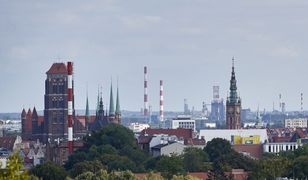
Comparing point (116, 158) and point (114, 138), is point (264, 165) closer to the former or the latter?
point (116, 158)

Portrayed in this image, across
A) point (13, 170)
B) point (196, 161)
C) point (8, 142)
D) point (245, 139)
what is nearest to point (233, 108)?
point (245, 139)

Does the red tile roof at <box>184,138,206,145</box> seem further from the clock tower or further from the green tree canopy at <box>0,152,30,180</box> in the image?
the green tree canopy at <box>0,152,30,180</box>

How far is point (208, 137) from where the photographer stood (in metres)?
123

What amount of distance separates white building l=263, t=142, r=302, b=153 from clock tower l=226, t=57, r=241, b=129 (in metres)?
9.77

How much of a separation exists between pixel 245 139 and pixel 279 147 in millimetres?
11124

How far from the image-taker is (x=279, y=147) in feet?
347

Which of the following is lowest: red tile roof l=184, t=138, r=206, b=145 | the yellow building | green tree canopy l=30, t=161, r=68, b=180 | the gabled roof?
green tree canopy l=30, t=161, r=68, b=180

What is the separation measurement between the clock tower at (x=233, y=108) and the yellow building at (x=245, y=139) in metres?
2.06

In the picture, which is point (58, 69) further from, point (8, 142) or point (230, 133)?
point (230, 133)

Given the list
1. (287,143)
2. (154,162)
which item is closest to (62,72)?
(287,143)

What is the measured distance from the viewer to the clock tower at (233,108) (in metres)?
118

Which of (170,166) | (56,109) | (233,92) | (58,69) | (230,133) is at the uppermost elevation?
(58,69)

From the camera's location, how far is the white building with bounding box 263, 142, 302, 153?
102 metres

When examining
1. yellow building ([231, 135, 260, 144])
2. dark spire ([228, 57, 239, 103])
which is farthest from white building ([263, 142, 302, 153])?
dark spire ([228, 57, 239, 103])
